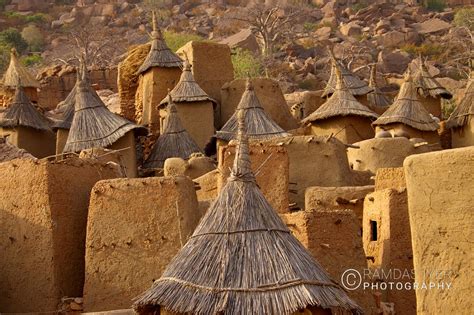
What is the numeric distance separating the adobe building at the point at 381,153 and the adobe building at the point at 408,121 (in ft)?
6.95

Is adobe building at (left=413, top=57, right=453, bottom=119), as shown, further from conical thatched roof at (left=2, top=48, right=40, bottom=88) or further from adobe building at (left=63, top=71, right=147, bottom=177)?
conical thatched roof at (left=2, top=48, right=40, bottom=88)

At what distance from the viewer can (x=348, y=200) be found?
52.6ft

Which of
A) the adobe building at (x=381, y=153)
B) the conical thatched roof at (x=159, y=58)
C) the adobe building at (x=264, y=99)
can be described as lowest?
the adobe building at (x=381, y=153)

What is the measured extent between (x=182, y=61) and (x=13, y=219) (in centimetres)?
1020

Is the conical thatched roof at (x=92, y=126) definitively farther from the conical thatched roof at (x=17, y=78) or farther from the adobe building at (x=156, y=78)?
the conical thatched roof at (x=17, y=78)

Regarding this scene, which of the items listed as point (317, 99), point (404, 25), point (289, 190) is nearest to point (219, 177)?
point (289, 190)

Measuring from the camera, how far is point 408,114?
73.4 feet

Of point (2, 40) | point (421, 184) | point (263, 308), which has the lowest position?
point (263, 308)

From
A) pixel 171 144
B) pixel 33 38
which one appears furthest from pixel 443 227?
pixel 33 38

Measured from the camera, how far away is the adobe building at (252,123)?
21.3 meters

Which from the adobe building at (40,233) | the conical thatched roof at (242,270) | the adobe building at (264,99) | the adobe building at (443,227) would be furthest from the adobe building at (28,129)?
the adobe building at (443,227)

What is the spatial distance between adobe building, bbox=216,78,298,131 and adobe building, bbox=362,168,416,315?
28.7ft

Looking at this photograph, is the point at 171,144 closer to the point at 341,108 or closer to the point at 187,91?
the point at 187,91

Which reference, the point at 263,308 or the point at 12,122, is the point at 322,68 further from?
the point at 263,308
